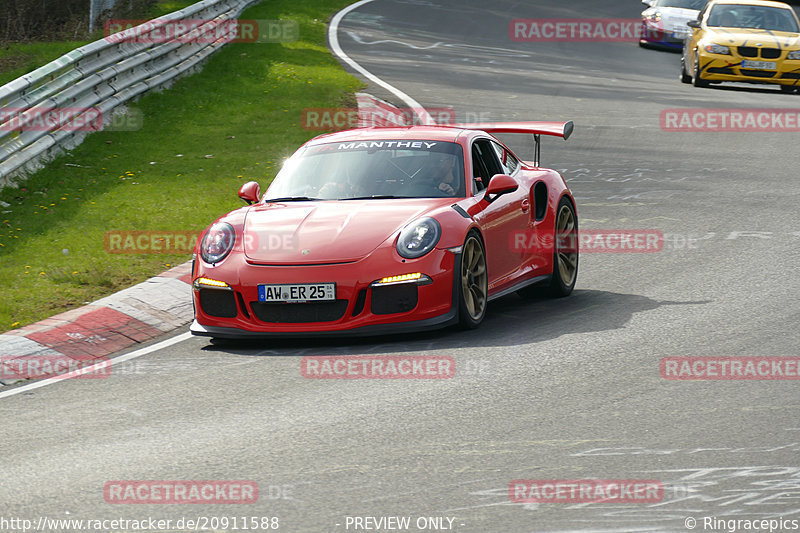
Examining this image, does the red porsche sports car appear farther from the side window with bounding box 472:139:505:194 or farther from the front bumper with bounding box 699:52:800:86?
the front bumper with bounding box 699:52:800:86

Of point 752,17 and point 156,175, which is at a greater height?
point 752,17

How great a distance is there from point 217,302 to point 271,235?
22.6 inches

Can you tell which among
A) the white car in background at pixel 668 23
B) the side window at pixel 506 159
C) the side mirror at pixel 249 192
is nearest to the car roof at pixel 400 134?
the side window at pixel 506 159

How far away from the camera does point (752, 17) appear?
23766 mm

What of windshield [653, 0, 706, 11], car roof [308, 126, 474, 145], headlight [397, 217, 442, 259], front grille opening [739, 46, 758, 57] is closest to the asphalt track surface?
headlight [397, 217, 442, 259]

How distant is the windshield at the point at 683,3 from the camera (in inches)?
1123

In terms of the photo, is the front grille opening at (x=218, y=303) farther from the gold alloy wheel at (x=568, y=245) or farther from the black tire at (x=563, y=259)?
the gold alloy wheel at (x=568, y=245)

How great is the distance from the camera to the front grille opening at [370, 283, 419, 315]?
823cm

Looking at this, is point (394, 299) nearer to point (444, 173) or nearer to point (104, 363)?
point (444, 173)

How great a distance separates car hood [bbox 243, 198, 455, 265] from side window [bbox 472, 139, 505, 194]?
0.54 meters

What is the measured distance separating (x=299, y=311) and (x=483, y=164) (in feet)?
7.30

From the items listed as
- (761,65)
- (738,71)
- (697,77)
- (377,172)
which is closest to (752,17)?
(761,65)

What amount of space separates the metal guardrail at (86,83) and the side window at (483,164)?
5185 mm

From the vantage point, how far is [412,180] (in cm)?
934
